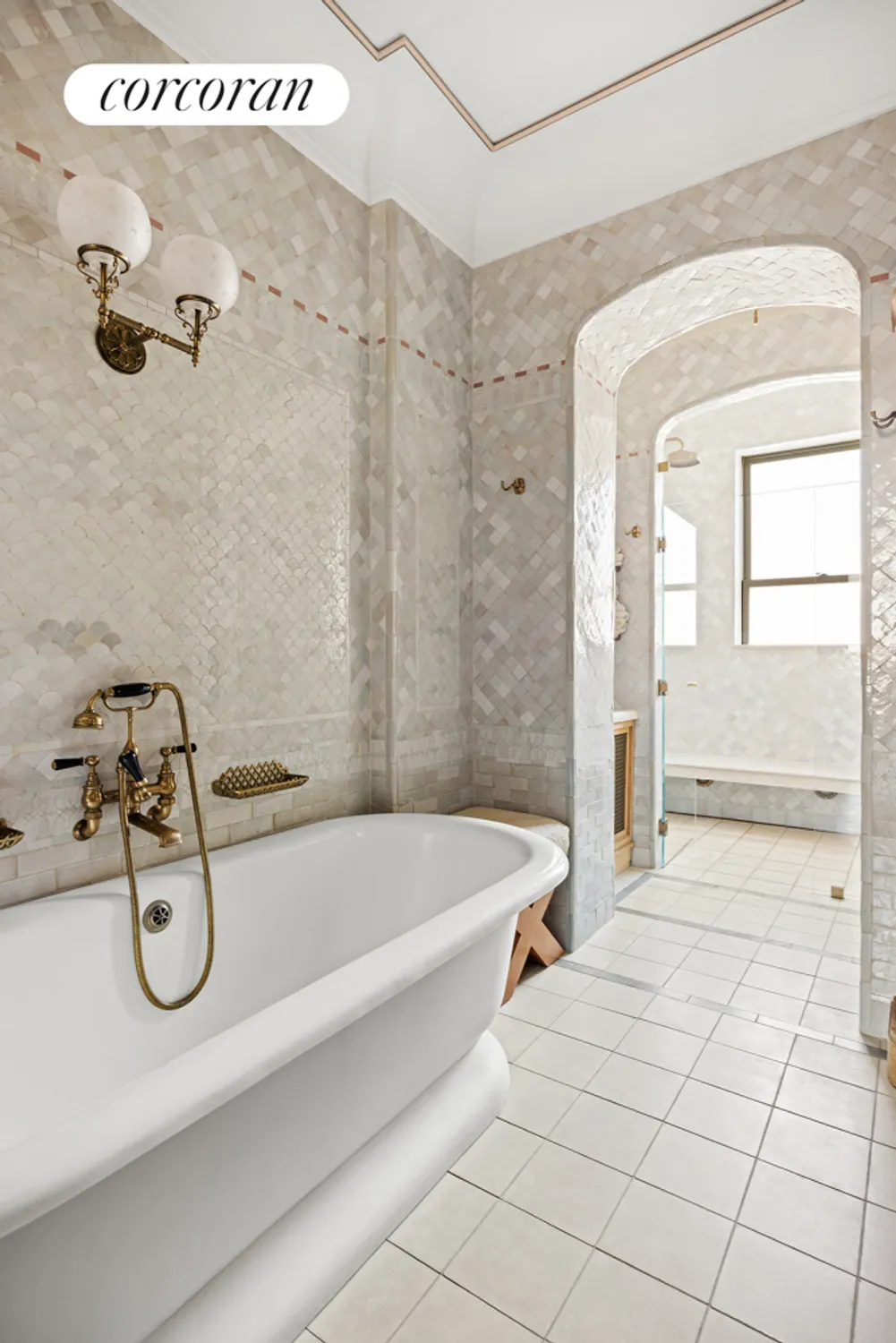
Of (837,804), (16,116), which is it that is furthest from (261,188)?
(837,804)

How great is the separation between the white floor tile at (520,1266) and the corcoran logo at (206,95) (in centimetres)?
269

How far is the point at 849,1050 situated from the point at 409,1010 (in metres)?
1.53

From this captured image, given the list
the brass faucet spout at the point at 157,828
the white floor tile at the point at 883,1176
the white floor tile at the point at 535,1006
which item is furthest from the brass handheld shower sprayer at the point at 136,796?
the white floor tile at the point at 883,1176

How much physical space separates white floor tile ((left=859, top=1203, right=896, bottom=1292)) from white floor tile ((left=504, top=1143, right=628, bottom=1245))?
46 cm

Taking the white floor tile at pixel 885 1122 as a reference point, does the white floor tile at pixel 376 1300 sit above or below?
above

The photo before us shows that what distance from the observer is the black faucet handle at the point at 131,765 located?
5.34 feet

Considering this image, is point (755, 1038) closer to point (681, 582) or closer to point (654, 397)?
point (654, 397)

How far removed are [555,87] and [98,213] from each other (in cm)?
177

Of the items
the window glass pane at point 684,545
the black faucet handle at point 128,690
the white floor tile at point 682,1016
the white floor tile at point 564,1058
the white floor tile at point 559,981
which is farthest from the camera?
the window glass pane at point 684,545

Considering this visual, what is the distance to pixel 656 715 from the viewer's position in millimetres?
3711

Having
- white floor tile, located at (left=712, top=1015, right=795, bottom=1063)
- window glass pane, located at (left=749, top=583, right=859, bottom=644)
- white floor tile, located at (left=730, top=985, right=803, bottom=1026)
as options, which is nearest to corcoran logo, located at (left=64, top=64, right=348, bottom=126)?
white floor tile, located at (left=712, top=1015, right=795, bottom=1063)

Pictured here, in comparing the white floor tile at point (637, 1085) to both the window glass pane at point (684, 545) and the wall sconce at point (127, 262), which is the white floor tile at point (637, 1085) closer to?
the wall sconce at point (127, 262)

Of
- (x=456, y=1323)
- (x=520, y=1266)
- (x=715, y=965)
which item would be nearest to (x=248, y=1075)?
(x=456, y=1323)

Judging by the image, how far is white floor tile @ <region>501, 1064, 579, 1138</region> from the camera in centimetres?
172
